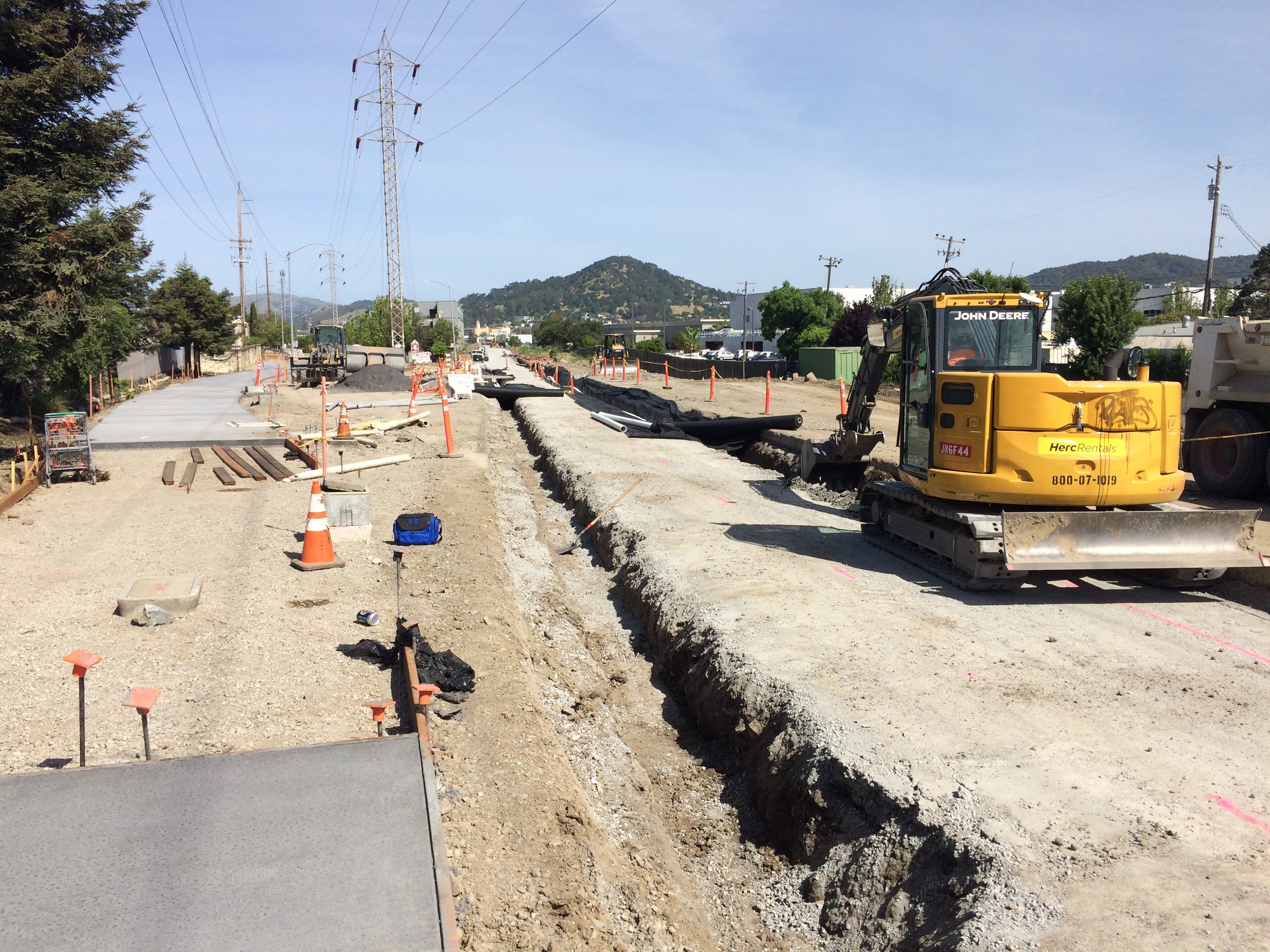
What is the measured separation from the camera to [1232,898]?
4078 mm

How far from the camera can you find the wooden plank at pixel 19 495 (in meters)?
12.7

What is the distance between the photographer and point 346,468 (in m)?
16.9

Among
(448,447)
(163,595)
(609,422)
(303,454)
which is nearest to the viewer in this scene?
(163,595)

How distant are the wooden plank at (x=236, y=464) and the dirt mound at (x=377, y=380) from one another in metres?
17.8

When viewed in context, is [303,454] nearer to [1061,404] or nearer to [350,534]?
[350,534]

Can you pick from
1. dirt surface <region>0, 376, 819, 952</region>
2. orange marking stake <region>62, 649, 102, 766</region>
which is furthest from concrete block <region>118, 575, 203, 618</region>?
orange marking stake <region>62, 649, 102, 766</region>

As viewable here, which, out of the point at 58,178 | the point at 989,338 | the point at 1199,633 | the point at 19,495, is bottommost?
the point at 1199,633

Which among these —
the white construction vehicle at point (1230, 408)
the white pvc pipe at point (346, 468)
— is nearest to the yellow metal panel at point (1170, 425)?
the white construction vehicle at point (1230, 408)

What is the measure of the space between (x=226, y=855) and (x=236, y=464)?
14293 mm

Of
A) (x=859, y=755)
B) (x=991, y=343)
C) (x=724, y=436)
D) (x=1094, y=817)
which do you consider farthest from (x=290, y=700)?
(x=724, y=436)

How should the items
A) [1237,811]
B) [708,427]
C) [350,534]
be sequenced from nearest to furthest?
[1237,811] → [350,534] → [708,427]

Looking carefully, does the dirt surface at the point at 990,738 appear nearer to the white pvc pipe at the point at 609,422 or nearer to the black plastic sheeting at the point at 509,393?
the white pvc pipe at the point at 609,422

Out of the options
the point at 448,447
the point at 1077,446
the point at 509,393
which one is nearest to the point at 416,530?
the point at 1077,446

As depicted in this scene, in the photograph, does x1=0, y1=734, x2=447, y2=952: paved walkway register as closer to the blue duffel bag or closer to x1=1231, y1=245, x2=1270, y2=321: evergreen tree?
the blue duffel bag
